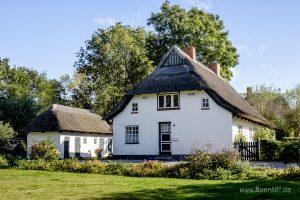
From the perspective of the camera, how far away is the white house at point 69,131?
39.1 m

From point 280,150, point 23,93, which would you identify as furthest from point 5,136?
point 280,150

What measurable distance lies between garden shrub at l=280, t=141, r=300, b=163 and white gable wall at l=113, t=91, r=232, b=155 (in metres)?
5.38

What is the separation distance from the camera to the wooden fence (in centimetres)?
2847

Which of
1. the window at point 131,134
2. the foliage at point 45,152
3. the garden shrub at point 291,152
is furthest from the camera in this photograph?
the window at point 131,134

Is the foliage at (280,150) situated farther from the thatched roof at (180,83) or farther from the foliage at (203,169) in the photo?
the foliage at (203,169)

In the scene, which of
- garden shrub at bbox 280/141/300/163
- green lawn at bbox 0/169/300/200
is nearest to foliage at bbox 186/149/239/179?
green lawn at bbox 0/169/300/200

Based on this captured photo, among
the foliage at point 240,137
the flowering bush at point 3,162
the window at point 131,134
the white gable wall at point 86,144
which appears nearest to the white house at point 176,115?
the window at point 131,134

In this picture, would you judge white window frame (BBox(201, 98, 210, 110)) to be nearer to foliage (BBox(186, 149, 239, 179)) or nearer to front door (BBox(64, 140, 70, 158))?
foliage (BBox(186, 149, 239, 179))

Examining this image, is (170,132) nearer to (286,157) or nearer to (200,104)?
(200,104)

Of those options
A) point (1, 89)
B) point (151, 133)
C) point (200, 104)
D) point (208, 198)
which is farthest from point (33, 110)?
point (208, 198)

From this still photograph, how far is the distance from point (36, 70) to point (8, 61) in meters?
5.99

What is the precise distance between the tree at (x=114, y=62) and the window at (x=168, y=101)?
18872mm

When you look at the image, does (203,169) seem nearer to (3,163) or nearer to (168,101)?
(3,163)

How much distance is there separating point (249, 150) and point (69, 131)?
1815 centimetres
